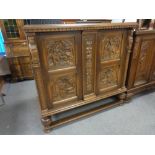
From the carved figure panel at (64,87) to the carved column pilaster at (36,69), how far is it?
0.42ft

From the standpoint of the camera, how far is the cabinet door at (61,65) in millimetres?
1201

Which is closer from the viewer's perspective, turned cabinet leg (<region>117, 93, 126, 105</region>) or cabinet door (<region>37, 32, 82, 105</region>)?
cabinet door (<region>37, 32, 82, 105</region>)

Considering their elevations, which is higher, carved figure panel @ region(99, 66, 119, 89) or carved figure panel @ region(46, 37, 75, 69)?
carved figure panel @ region(46, 37, 75, 69)

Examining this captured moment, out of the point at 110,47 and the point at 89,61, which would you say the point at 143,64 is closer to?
the point at 110,47

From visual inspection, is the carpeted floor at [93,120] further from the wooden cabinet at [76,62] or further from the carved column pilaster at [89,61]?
the carved column pilaster at [89,61]

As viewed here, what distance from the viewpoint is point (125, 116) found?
5.77 ft

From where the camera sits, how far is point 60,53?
128cm

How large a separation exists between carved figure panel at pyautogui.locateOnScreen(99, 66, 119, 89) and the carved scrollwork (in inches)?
19.2

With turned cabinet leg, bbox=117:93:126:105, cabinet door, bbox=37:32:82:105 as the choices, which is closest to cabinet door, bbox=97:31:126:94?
turned cabinet leg, bbox=117:93:126:105

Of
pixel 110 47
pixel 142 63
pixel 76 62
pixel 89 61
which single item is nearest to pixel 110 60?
pixel 110 47

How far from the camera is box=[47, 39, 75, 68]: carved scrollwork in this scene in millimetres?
1223

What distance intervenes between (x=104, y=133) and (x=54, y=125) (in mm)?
593

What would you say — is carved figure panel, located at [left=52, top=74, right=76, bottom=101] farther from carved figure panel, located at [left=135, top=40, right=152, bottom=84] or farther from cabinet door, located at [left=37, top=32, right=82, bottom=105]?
carved figure panel, located at [left=135, top=40, right=152, bottom=84]
